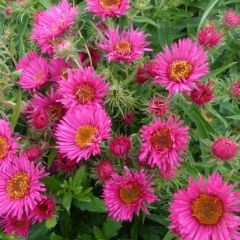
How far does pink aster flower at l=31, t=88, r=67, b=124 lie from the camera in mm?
1573

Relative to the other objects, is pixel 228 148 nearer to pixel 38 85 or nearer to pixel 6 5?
pixel 38 85

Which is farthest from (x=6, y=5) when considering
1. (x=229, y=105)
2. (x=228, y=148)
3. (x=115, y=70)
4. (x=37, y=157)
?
(x=228, y=148)

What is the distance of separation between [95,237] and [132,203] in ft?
0.90

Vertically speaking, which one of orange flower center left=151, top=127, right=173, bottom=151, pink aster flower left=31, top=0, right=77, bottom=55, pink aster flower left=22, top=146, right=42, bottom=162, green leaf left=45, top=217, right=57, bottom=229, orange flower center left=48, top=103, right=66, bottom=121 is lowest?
green leaf left=45, top=217, right=57, bottom=229

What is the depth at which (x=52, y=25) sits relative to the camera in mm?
1621

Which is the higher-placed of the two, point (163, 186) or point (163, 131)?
point (163, 131)

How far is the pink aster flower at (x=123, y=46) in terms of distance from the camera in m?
1.51

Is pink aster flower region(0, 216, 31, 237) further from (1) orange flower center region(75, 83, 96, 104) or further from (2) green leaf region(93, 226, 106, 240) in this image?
(1) orange flower center region(75, 83, 96, 104)

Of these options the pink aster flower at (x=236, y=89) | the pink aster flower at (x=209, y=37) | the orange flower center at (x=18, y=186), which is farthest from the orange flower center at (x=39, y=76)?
the pink aster flower at (x=236, y=89)

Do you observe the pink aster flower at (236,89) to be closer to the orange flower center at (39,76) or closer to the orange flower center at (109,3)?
the orange flower center at (109,3)

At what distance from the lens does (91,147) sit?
141 cm

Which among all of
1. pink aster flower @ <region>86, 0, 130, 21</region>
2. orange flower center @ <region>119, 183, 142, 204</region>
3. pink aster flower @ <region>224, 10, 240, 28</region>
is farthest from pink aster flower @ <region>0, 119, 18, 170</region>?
pink aster flower @ <region>224, 10, 240, 28</region>

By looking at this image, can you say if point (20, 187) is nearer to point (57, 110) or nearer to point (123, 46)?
point (57, 110)

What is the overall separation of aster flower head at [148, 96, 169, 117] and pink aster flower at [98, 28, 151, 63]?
0.19 metres
